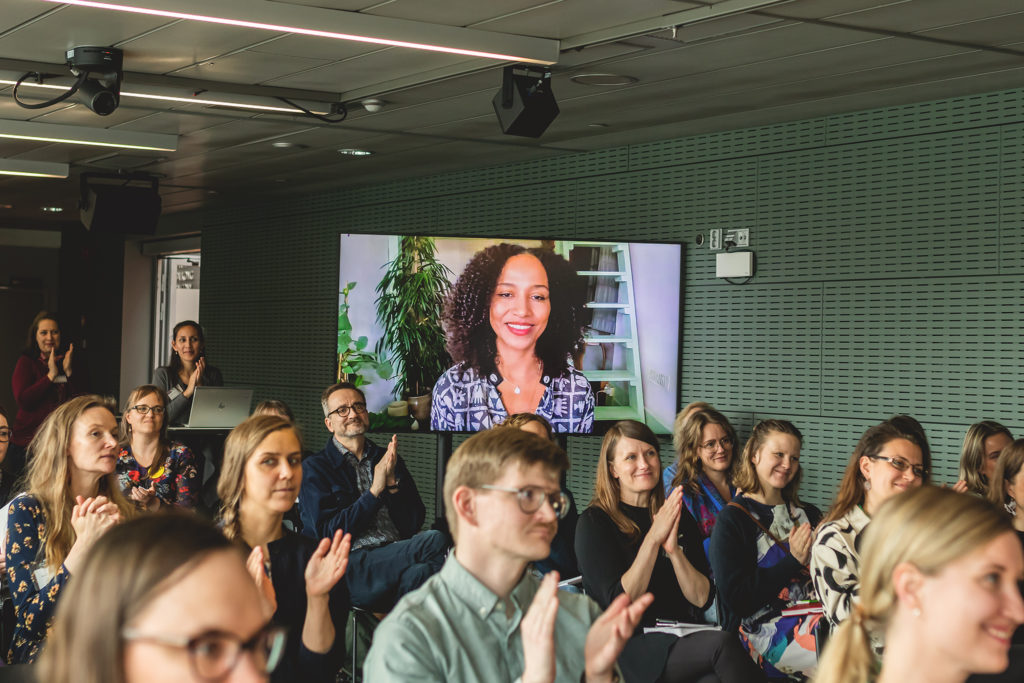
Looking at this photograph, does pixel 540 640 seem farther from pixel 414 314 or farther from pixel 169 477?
pixel 414 314

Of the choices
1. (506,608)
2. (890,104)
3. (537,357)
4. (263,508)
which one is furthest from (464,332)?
(506,608)

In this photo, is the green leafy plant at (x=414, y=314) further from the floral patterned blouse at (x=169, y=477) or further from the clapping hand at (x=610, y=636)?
the clapping hand at (x=610, y=636)

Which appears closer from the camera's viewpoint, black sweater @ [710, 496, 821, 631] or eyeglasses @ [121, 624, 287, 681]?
eyeglasses @ [121, 624, 287, 681]

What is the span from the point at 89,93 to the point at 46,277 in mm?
10490

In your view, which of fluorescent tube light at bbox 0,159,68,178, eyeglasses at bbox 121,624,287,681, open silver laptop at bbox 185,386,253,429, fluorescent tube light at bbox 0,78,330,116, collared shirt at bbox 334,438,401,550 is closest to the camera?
eyeglasses at bbox 121,624,287,681

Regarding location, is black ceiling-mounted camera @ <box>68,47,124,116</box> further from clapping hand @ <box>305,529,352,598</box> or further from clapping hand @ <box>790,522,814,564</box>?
clapping hand @ <box>790,522,814,564</box>

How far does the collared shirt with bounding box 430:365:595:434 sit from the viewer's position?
6.39 meters

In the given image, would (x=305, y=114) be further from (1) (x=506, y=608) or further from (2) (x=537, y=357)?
(1) (x=506, y=608)

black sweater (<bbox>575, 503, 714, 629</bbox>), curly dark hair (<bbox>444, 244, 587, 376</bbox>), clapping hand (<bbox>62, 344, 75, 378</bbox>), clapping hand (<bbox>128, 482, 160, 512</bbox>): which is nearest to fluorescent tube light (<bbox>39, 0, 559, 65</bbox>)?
curly dark hair (<bbox>444, 244, 587, 376</bbox>)

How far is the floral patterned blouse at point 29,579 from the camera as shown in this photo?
311 centimetres

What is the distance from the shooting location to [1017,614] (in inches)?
76.0

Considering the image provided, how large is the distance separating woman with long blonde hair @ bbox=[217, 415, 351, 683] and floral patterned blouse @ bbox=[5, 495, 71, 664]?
522 millimetres

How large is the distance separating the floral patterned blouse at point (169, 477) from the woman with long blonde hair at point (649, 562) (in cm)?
218

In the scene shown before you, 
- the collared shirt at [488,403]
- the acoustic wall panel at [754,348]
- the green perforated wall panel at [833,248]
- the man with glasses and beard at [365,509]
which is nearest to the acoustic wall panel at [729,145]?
the green perforated wall panel at [833,248]
